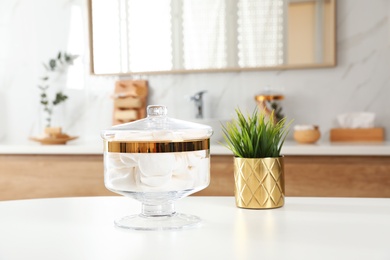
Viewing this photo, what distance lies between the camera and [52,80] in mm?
3363

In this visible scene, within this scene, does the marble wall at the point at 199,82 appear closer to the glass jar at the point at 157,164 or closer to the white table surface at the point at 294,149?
the white table surface at the point at 294,149

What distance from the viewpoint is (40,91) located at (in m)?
3.39

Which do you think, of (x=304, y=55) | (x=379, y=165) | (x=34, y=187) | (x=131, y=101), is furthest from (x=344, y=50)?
(x=34, y=187)

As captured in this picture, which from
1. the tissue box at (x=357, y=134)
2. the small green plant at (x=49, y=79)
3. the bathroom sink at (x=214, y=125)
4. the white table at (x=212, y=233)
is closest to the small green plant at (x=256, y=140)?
the white table at (x=212, y=233)

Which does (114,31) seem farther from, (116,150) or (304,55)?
(116,150)

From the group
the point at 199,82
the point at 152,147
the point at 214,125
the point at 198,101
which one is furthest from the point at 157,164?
the point at 199,82

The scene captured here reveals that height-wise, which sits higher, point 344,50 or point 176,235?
point 344,50

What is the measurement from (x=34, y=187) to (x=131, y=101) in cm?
71

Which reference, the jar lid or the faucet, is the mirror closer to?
the faucet

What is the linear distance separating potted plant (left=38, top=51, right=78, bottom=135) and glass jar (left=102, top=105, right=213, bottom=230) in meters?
2.26

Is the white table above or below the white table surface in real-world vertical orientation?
above

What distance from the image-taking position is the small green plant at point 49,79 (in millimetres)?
3266

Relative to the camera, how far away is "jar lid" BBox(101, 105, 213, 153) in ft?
3.46

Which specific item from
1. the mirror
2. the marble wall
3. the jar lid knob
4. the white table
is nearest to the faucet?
the marble wall
